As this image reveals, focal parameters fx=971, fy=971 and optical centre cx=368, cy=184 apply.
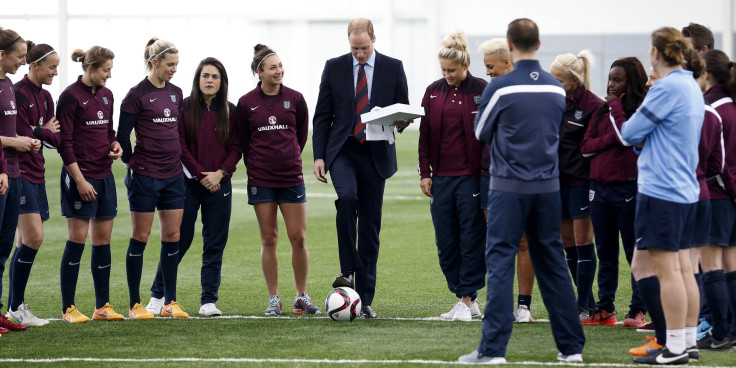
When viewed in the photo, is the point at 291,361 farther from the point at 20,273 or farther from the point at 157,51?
the point at 157,51

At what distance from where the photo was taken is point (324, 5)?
132 ft

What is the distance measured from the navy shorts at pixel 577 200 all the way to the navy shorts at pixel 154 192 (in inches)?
114

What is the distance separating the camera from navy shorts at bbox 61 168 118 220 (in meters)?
7.14

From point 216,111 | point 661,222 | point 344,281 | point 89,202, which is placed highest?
point 216,111

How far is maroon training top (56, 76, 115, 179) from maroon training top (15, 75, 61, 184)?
5.0 inches

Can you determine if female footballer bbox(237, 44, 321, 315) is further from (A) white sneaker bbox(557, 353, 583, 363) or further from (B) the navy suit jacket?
(A) white sneaker bbox(557, 353, 583, 363)

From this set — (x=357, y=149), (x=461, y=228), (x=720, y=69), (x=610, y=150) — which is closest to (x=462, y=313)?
(x=461, y=228)

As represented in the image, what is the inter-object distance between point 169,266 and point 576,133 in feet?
10.8

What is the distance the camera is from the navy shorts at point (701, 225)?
5.66m

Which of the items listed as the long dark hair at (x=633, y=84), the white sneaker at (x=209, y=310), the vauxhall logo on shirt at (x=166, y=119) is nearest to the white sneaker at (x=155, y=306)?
the white sneaker at (x=209, y=310)

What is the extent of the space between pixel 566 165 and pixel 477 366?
218 cm

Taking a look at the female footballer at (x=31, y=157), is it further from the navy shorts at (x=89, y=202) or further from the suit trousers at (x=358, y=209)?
the suit trousers at (x=358, y=209)

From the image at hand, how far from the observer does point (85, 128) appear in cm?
721

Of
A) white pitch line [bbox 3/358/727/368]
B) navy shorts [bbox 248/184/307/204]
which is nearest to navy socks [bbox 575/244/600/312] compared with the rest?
white pitch line [bbox 3/358/727/368]
